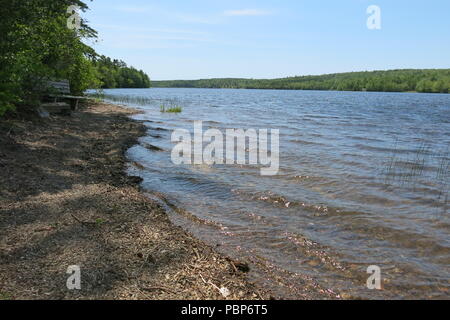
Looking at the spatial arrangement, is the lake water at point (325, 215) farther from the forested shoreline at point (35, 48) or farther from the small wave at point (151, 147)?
the forested shoreline at point (35, 48)

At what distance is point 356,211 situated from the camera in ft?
26.7

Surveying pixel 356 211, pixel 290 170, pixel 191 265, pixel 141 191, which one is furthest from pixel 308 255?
pixel 290 170

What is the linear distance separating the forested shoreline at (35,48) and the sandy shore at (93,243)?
7.07 ft

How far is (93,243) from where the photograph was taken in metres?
5.25

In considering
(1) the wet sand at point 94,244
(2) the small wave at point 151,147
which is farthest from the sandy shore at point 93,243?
(2) the small wave at point 151,147

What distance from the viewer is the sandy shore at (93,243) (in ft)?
13.9

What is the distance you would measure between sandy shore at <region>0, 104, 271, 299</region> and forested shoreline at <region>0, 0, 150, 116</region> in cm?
215

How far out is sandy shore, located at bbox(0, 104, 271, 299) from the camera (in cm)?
423

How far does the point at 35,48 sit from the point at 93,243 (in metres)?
9.66

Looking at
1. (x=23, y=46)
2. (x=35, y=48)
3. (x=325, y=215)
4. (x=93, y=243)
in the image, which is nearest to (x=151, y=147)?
(x=35, y=48)

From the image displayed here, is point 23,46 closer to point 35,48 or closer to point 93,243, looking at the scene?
point 35,48

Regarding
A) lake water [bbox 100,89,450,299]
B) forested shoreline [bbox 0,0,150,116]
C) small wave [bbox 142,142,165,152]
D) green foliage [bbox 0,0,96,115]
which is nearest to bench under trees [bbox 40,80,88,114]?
forested shoreline [bbox 0,0,150,116]
